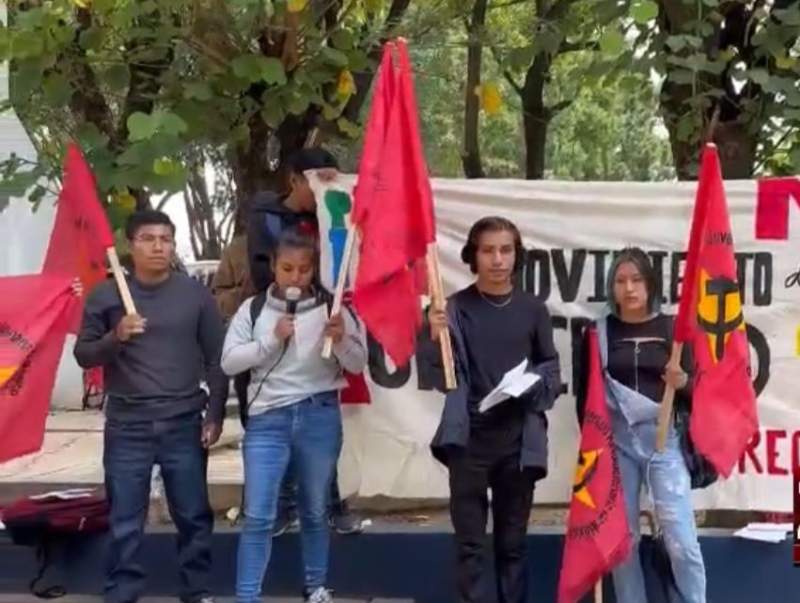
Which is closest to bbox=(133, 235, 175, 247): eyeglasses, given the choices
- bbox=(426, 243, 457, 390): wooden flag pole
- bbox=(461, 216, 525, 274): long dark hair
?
bbox=(426, 243, 457, 390): wooden flag pole

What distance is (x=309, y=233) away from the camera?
21.3ft

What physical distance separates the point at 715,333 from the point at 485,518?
1256 mm

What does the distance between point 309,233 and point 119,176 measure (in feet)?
3.60

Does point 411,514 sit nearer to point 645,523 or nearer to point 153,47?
point 645,523

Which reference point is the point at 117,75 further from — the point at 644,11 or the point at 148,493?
the point at 644,11

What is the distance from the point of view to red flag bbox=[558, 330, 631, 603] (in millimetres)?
6152

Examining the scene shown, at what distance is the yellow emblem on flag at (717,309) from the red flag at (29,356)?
9.42 feet

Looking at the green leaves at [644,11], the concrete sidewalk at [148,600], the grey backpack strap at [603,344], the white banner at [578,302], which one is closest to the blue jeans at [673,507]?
the grey backpack strap at [603,344]

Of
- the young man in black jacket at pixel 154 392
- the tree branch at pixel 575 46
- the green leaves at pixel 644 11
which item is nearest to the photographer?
the young man in black jacket at pixel 154 392

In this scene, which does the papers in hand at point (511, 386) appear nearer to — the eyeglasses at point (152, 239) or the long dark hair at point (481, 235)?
the long dark hair at point (481, 235)

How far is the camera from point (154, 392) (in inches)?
245

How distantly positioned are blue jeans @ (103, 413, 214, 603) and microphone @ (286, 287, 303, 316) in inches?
26.4

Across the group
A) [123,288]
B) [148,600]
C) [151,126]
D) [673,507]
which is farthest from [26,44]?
[673,507]

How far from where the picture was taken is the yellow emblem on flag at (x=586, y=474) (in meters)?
6.25
